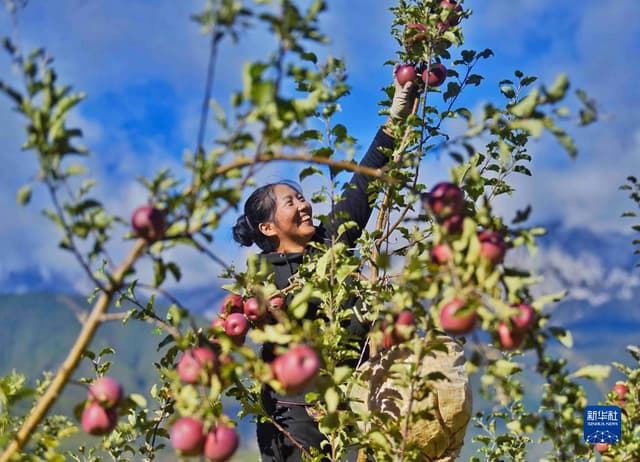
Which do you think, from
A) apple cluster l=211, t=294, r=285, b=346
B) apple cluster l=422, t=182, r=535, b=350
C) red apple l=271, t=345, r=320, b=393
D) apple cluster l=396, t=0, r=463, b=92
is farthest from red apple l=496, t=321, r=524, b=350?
apple cluster l=396, t=0, r=463, b=92

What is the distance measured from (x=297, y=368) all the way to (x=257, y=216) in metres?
2.79

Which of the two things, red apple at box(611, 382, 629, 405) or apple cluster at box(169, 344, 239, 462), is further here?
red apple at box(611, 382, 629, 405)

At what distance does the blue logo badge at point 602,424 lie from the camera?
109 inches

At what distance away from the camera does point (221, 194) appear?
1497 millimetres

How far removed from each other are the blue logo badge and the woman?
105cm

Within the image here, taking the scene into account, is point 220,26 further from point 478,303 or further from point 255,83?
point 478,303

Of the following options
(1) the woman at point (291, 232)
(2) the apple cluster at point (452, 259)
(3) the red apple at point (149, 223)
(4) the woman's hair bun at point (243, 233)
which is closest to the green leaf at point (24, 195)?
(3) the red apple at point (149, 223)

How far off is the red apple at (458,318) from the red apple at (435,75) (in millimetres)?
2073

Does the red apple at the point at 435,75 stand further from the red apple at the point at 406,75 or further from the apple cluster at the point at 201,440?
the apple cluster at the point at 201,440

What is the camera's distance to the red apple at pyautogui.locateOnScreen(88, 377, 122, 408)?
158 centimetres

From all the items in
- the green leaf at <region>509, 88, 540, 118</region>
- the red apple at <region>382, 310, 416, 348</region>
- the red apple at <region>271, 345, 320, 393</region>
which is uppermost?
the green leaf at <region>509, 88, 540, 118</region>

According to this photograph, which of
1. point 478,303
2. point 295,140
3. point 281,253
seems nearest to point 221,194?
point 295,140

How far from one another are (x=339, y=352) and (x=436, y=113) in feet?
4.49

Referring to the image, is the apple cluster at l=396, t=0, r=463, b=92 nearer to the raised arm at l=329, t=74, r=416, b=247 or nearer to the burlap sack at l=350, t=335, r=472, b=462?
the raised arm at l=329, t=74, r=416, b=247
